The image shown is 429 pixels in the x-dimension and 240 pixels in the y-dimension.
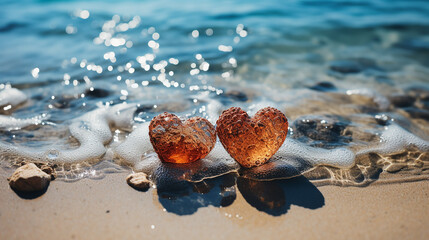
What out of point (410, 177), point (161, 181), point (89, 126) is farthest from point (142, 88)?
point (410, 177)

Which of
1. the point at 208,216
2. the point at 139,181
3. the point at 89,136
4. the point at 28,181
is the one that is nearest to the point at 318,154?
the point at 208,216

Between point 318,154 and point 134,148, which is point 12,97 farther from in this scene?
point 318,154

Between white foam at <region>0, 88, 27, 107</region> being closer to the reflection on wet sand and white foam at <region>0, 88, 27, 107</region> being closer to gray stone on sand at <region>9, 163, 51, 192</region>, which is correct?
gray stone on sand at <region>9, 163, 51, 192</region>

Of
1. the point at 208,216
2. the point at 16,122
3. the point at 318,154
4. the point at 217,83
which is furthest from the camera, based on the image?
the point at 217,83

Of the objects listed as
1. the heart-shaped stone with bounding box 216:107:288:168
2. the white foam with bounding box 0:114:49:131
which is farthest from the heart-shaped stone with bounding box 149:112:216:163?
the white foam with bounding box 0:114:49:131

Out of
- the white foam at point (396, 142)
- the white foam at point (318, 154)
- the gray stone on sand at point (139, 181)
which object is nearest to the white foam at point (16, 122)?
the gray stone on sand at point (139, 181)

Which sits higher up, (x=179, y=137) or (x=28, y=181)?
(x=179, y=137)

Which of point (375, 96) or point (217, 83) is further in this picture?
point (217, 83)
